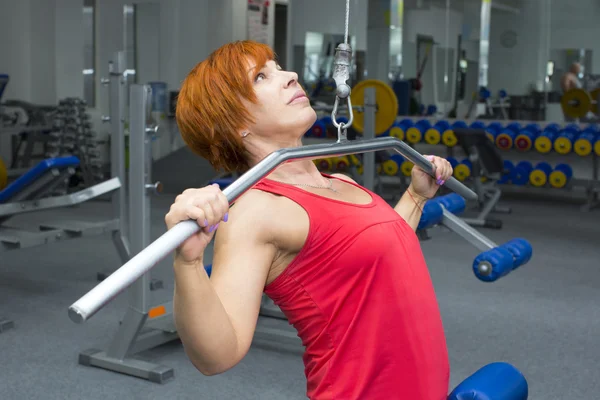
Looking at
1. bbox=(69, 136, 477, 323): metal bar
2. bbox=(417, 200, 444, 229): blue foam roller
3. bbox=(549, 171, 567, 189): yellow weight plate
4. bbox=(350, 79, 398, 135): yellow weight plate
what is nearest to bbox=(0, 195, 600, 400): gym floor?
bbox=(417, 200, 444, 229): blue foam roller

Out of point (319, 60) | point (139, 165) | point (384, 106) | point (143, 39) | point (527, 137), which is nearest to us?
point (139, 165)

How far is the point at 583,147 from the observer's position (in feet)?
20.9

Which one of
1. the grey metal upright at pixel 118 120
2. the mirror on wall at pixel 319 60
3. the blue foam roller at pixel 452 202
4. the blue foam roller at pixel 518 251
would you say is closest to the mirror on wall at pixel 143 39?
the mirror on wall at pixel 319 60

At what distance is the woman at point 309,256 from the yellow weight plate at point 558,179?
5.77 metres

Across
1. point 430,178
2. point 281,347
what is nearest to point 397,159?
point 281,347

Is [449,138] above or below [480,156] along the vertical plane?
above

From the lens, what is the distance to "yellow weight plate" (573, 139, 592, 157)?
6.36 m

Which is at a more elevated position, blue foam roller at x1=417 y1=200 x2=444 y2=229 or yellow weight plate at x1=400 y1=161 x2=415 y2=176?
blue foam roller at x1=417 y1=200 x2=444 y2=229

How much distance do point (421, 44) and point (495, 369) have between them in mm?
7847

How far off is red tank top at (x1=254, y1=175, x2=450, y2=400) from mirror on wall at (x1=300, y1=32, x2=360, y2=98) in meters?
7.85

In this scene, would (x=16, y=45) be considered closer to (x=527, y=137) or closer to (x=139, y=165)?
(x=527, y=137)

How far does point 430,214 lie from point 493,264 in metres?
0.22

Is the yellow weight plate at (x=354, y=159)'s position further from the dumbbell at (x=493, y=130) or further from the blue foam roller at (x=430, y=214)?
the blue foam roller at (x=430, y=214)

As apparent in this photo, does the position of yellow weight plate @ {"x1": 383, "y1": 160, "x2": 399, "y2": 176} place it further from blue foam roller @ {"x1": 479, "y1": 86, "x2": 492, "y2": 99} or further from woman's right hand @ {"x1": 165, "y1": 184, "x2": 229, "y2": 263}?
woman's right hand @ {"x1": 165, "y1": 184, "x2": 229, "y2": 263}
